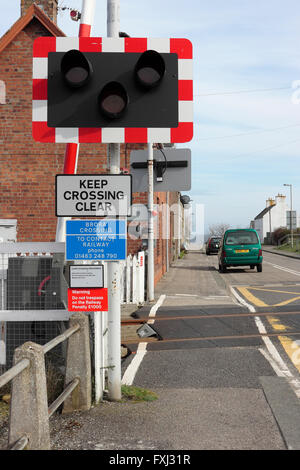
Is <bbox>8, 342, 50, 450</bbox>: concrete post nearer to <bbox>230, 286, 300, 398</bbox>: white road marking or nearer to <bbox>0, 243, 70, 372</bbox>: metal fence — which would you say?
<bbox>0, 243, 70, 372</bbox>: metal fence

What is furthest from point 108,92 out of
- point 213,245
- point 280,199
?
point 280,199

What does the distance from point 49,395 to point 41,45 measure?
3171 millimetres

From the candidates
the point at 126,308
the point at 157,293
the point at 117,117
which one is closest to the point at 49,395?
the point at 117,117

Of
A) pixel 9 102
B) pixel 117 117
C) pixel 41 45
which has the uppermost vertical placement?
pixel 9 102

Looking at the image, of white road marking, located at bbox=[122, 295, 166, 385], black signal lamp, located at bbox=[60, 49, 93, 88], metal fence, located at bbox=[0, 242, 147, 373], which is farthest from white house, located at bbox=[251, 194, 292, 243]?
black signal lamp, located at bbox=[60, 49, 93, 88]

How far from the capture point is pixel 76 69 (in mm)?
5227

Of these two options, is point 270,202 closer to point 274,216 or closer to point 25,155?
point 274,216

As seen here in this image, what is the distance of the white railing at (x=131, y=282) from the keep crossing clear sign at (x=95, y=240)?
7796mm

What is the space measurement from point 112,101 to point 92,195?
85cm

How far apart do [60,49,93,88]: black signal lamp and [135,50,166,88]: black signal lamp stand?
432mm

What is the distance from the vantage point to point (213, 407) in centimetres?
542
